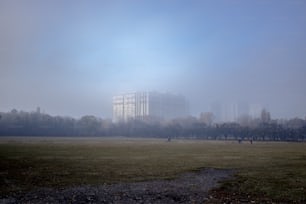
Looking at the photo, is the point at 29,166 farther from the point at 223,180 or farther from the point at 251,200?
the point at 251,200

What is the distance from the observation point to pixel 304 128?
196500 millimetres

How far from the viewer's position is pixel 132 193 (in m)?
28.8

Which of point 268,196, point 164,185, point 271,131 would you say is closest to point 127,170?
point 164,185

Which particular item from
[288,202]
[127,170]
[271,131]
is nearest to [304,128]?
[271,131]

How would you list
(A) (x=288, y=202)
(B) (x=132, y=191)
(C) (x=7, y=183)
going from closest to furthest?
1. (A) (x=288, y=202)
2. (B) (x=132, y=191)
3. (C) (x=7, y=183)

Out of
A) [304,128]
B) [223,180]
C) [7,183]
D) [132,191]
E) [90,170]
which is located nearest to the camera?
[132,191]

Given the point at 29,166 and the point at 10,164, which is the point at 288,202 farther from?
the point at 10,164

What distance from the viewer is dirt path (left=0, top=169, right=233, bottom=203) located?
25938 millimetres

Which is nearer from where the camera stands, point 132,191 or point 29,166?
point 132,191

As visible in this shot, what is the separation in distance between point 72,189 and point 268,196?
52.5ft

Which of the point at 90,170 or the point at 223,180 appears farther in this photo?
the point at 90,170

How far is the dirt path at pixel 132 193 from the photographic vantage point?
85.1 feet

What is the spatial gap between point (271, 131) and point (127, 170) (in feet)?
559

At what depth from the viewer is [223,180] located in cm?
3606
